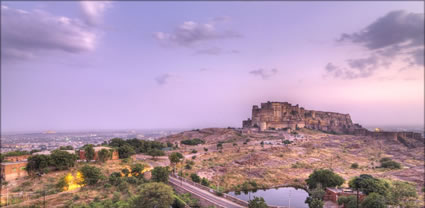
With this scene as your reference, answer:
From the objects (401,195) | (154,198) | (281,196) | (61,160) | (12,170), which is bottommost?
(281,196)

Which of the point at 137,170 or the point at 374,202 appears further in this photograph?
the point at 137,170

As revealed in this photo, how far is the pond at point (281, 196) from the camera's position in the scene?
44375 millimetres

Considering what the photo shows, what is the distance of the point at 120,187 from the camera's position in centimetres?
A: 4656

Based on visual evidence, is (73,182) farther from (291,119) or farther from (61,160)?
(291,119)

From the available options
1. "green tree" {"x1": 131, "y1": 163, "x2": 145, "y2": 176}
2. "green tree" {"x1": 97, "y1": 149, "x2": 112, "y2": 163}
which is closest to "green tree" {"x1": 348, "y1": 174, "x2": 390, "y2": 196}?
"green tree" {"x1": 131, "y1": 163, "x2": 145, "y2": 176}

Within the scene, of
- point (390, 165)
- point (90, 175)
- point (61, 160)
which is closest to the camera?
point (90, 175)

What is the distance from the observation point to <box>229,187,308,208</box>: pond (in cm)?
4438

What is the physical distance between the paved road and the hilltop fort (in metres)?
79.6

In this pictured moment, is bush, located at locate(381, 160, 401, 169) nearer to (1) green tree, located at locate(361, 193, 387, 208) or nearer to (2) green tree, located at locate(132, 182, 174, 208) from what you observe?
(1) green tree, located at locate(361, 193, 387, 208)

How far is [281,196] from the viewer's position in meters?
48.5

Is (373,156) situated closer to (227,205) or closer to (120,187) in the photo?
(227,205)

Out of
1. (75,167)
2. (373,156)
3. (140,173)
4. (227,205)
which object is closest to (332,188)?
(227,205)

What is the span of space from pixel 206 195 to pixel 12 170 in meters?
48.7

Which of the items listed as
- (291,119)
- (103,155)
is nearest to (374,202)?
(103,155)
